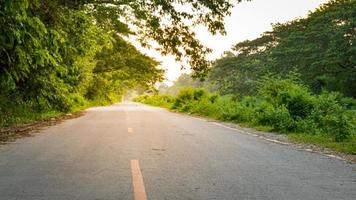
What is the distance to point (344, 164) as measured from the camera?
8281 millimetres

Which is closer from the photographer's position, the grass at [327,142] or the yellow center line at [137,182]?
the yellow center line at [137,182]

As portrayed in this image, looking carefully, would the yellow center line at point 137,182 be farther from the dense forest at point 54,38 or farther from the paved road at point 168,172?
the dense forest at point 54,38

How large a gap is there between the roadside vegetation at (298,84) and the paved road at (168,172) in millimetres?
2955

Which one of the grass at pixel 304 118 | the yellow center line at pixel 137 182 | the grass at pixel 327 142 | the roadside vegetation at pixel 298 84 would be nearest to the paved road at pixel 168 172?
the yellow center line at pixel 137 182

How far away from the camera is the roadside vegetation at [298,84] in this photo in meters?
15.0

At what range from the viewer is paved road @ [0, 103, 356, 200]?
18.4 feet

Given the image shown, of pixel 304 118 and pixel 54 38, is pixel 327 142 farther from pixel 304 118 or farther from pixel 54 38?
pixel 54 38

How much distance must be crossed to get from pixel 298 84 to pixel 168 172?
20311 mm

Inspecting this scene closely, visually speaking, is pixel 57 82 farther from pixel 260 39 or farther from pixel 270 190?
pixel 260 39

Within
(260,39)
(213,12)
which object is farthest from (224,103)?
(260,39)

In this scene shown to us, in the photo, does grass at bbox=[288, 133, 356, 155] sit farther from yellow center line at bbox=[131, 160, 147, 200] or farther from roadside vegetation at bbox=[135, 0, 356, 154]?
yellow center line at bbox=[131, 160, 147, 200]

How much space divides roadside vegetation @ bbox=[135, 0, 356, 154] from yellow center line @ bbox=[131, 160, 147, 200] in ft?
18.1

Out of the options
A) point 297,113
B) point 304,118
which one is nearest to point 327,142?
point 304,118

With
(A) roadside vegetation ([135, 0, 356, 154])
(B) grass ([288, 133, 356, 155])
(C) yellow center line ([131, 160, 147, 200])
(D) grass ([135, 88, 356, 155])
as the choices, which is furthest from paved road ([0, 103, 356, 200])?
(A) roadside vegetation ([135, 0, 356, 154])
